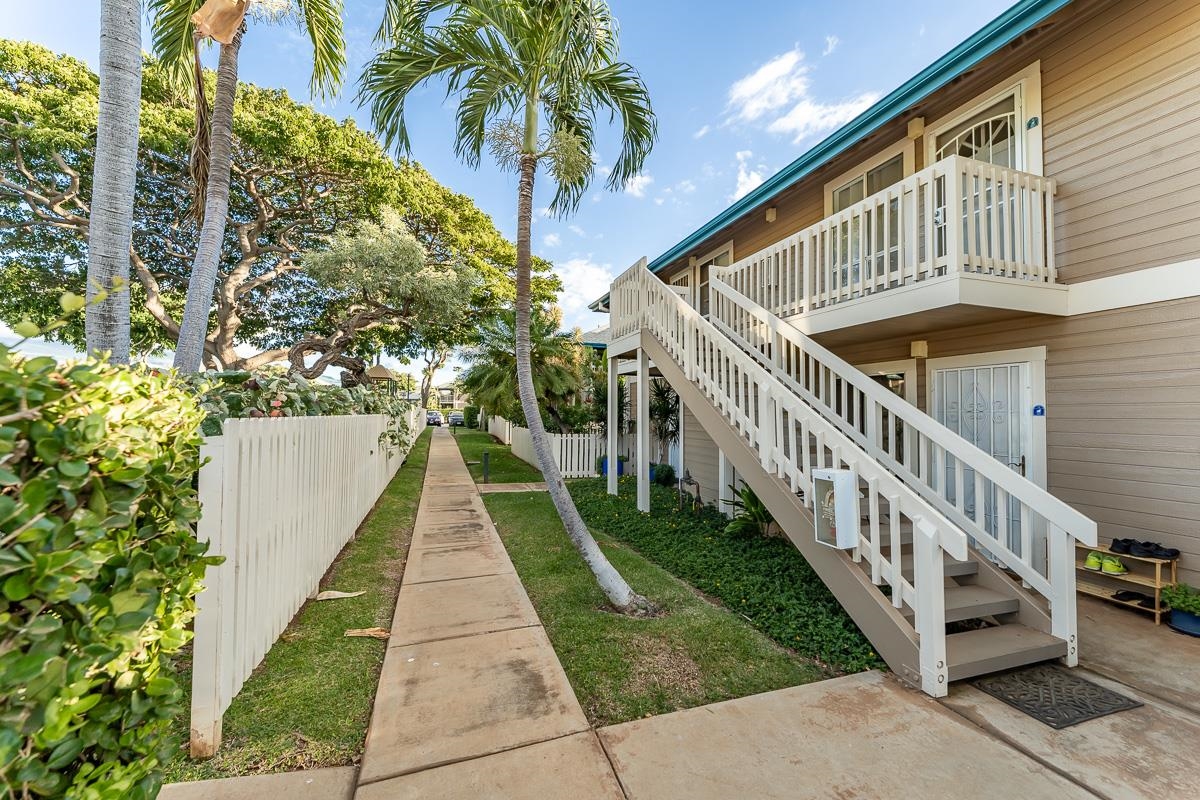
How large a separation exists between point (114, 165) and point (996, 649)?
662cm

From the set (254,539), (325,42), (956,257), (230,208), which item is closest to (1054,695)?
(956,257)

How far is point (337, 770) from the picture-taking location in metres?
2.25

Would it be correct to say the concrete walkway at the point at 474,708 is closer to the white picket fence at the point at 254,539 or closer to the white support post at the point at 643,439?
the white picket fence at the point at 254,539

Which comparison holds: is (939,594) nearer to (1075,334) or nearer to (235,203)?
(1075,334)

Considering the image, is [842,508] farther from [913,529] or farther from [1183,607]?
[1183,607]

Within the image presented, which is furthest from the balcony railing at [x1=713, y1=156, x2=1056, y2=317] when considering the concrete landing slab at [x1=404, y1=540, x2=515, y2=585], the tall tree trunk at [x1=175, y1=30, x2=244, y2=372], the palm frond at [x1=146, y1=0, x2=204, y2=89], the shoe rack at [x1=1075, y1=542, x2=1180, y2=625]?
the palm frond at [x1=146, y1=0, x2=204, y2=89]

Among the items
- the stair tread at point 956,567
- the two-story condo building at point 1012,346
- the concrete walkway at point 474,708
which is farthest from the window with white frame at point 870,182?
the concrete walkway at point 474,708

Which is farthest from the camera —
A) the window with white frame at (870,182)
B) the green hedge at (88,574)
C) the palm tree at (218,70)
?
the window with white frame at (870,182)

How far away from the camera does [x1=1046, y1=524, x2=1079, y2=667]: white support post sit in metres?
3.26

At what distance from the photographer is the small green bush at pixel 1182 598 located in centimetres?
365

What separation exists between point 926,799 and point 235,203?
19096 mm

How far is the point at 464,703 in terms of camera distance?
2766 mm

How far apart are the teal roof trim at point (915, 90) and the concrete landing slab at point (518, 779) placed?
21.7 ft

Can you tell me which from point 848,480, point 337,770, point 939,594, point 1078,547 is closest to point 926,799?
point 939,594
